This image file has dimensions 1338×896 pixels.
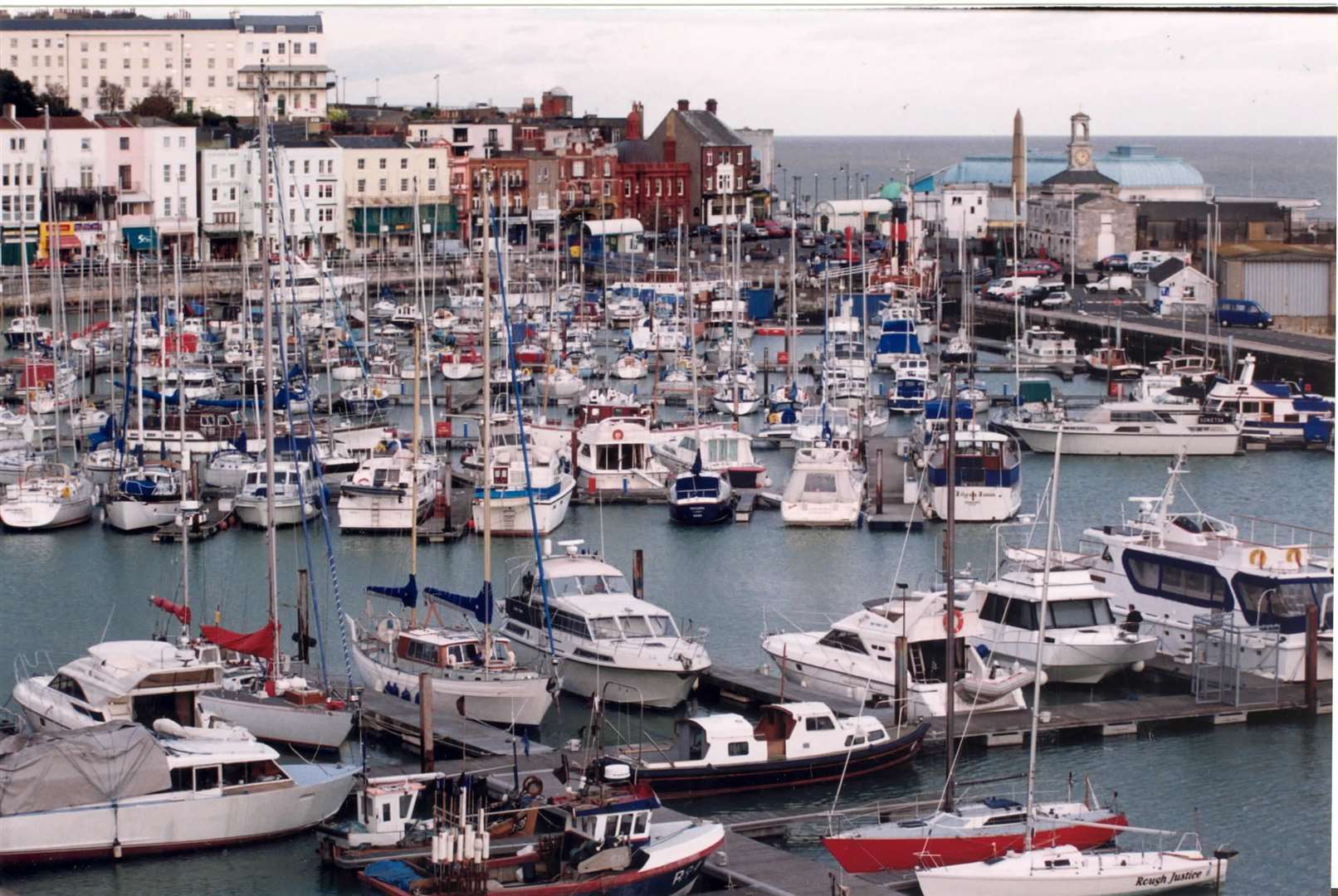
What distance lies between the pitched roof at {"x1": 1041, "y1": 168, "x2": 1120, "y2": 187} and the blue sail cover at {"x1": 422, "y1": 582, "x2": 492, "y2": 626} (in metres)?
38.4

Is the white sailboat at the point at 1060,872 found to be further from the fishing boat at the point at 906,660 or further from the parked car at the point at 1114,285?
the parked car at the point at 1114,285

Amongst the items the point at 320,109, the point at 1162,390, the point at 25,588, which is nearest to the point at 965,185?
the point at 320,109

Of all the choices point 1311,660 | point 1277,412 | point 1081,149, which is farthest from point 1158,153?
point 1311,660

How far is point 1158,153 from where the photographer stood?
71.7 meters

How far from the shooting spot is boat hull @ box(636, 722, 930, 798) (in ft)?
36.2

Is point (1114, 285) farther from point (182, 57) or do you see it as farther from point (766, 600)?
point (766, 600)

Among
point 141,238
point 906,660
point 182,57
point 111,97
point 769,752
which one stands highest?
point 182,57

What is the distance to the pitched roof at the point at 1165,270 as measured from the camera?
121 ft

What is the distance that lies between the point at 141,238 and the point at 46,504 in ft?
66.1

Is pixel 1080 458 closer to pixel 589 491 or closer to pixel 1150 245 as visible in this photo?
pixel 589 491

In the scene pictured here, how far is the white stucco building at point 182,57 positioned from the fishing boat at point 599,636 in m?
31.9

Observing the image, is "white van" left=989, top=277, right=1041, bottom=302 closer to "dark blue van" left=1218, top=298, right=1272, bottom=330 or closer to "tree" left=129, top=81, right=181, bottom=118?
"dark blue van" left=1218, top=298, right=1272, bottom=330

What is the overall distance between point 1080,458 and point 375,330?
1372 cm

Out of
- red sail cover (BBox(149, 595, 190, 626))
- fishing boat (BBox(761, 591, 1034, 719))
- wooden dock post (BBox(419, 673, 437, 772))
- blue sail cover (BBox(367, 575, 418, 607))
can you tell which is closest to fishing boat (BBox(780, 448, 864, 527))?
fishing boat (BBox(761, 591, 1034, 719))
